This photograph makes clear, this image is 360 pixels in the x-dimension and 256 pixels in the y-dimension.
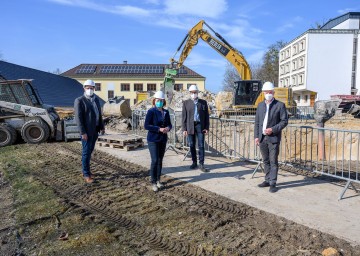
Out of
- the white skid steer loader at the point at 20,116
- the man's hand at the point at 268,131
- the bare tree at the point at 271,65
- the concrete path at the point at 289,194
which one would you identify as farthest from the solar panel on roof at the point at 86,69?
the man's hand at the point at 268,131

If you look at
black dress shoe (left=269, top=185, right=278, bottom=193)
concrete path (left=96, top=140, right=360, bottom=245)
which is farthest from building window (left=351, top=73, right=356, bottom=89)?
black dress shoe (left=269, top=185, right=278, bottom=193)

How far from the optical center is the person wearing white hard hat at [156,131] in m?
6.34

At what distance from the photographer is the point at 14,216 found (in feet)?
17.3

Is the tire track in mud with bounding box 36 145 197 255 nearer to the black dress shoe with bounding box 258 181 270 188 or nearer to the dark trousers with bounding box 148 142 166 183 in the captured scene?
the dark trousers with bounding box 148 142 166 183

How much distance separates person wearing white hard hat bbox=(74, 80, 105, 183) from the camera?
21.7 ft

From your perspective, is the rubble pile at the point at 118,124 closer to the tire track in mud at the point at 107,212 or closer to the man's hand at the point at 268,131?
the tire track in mud at the point at 107,212

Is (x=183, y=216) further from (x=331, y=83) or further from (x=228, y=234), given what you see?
(x=331, y=83)

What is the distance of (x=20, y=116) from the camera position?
12.7 metres

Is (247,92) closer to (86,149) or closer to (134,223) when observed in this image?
(86,149)

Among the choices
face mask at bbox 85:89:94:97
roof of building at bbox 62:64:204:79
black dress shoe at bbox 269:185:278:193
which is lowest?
black dress shoe at bbox 269:185:278:193

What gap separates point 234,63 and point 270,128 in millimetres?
15830

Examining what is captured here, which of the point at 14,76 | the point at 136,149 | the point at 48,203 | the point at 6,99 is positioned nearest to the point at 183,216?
the point at 48,203

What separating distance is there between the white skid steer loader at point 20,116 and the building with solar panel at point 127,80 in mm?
47381

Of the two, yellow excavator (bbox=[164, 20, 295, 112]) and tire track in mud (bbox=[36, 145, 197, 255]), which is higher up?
yellow excavator (bbox=[164, 20, 295, 112])
